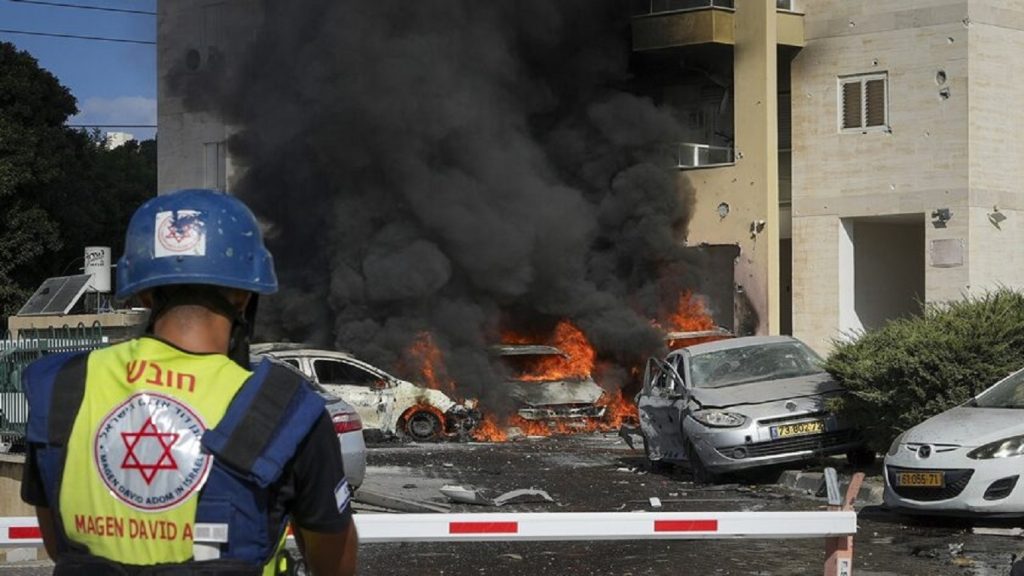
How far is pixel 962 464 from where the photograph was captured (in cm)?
1192

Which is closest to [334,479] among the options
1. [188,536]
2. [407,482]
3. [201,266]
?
[188,536]

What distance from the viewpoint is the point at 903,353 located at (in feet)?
47.6

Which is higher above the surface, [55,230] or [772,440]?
[55,230]

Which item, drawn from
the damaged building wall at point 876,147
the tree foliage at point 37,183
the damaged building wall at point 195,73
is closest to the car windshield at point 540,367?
the damaged building wall at point 876,147

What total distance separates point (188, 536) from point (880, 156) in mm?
27845

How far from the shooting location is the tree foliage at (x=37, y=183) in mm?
39781

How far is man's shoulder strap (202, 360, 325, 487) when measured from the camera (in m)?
2.49

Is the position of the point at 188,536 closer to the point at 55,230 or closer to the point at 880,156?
the point at 880,156

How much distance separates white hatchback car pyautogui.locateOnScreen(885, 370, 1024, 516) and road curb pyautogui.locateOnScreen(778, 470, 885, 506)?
1.54 metres

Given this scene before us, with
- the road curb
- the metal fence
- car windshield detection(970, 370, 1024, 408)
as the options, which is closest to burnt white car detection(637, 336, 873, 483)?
the road curb

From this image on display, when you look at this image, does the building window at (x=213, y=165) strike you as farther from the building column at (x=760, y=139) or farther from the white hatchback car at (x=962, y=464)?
the white hatchback car at (x=962, y=464)

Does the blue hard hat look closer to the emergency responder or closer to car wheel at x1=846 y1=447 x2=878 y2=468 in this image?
the emergency responder

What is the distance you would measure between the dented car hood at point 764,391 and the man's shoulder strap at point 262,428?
1333 cm

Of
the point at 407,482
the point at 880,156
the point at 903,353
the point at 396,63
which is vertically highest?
the point at 396,63
